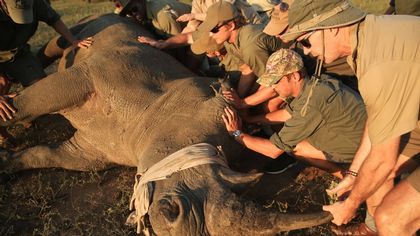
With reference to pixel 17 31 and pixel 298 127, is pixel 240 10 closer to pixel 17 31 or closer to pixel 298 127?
pixel 298 127

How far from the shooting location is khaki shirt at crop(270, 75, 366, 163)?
388 cm

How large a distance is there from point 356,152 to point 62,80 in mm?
3301

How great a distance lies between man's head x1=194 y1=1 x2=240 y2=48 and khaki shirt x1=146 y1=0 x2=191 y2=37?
149 centimetres

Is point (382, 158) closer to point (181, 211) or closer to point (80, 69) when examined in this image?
point (181, 211)

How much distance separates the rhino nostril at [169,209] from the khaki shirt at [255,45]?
7.77 feet

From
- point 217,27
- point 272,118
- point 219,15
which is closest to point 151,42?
point 217,27

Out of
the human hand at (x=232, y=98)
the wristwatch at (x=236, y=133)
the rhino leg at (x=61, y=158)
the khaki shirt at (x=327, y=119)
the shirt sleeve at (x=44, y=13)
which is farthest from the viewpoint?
the shirt sleeve at (x=44, y=13)

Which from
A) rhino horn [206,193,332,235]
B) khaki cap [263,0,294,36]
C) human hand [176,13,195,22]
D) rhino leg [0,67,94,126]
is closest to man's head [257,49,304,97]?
khaki cap [263,0,294,36]

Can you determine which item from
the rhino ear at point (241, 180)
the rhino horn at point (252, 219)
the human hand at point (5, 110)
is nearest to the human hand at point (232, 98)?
the rhino ear at point (241, 180)

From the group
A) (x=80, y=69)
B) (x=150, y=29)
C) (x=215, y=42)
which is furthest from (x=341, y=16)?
(x=150, y=29)

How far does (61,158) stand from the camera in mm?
5230

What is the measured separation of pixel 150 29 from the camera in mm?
6824

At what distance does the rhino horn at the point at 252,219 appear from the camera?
302cm

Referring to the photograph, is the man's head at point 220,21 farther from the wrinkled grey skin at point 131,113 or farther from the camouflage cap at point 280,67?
the camouflage cap at point 280,67
